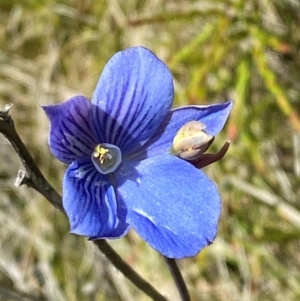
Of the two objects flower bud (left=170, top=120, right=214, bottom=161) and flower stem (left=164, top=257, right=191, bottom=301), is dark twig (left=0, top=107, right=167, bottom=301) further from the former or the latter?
flower bud (left=170, top=120, right=214, bottom=161)

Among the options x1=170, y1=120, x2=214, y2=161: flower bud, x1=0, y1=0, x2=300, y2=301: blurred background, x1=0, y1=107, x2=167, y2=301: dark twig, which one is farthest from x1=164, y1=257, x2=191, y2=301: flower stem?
x1=0, y1=0, x2=300, y2=301: blurred background

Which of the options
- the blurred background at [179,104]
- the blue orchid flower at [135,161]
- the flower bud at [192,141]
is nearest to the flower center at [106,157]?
the blue orchid flower at [135,161]

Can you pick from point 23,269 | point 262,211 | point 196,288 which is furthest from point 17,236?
point 262,211

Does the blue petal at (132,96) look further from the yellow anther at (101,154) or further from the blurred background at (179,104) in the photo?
the blurred background at (179,104)

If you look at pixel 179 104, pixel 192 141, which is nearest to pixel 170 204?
pixel 192 141

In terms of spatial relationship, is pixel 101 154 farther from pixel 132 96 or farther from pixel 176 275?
pixel 176 275
